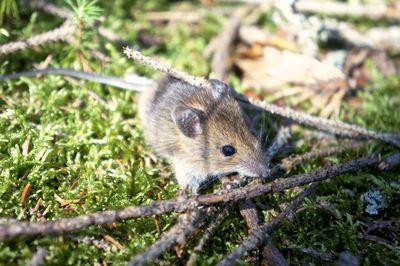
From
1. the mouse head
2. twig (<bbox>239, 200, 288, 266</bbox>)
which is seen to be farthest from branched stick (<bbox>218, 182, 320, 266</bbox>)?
the mouse head

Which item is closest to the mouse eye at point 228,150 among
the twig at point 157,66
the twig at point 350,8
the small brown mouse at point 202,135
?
the small brown mouse at point 202,135

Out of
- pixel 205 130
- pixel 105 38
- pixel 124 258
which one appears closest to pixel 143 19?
pixel 105 38

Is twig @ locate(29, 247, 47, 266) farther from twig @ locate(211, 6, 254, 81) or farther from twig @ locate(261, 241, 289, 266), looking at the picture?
twig @ locate(211, 6, 254, 81)

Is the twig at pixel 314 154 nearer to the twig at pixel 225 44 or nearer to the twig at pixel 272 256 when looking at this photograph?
the twig at pixel 272 256

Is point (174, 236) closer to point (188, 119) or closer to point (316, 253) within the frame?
point (316, 253)

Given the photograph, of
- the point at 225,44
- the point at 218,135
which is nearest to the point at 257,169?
the point at 218,135
